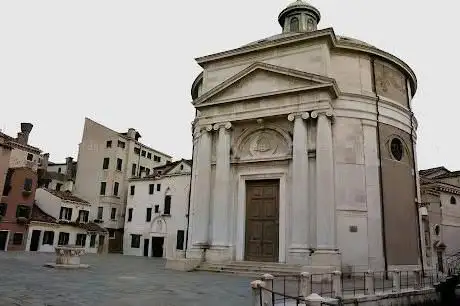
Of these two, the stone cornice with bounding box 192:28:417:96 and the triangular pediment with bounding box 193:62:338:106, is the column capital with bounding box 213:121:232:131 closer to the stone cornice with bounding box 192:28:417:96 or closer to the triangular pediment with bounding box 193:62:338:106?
the triangular pediment with bounding box 193:62:338:106

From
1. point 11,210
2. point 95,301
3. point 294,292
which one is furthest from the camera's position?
point 11,210

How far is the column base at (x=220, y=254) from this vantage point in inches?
714

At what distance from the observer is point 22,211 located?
1457 inches

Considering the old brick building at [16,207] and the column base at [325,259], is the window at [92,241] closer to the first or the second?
the old brick building at [16,207]

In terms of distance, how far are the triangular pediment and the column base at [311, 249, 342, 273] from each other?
23.6ft

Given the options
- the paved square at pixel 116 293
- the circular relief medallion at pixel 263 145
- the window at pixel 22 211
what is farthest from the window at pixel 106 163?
the paved square at pixel 116 293

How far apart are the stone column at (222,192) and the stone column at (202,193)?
0.44m

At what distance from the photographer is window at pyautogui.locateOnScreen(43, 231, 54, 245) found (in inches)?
1526


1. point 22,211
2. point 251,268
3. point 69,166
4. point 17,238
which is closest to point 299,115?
point 251,268

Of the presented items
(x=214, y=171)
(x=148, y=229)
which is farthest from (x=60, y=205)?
(x=214, y=171)

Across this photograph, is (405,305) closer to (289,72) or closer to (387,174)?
(387,174)

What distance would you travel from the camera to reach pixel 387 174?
19.1 meters

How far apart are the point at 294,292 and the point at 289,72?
36.0ft

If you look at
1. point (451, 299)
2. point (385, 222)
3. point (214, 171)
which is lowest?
point (451, 299)
